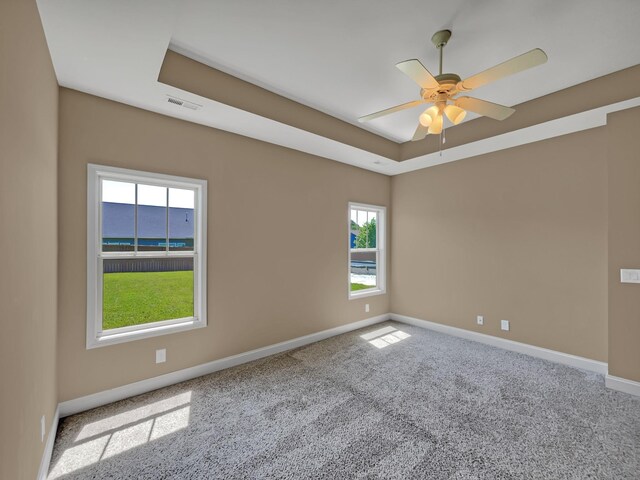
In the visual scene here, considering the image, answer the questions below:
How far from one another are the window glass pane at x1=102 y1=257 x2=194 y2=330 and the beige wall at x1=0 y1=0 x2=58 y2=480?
98 cm

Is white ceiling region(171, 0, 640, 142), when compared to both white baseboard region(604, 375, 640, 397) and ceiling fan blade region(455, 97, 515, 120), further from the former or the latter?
white baseboard region(604, 375, 640, 397)

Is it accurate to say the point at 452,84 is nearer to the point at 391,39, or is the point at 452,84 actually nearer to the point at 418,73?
the point at 418,73

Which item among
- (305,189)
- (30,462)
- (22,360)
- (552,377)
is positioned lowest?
(552,377)

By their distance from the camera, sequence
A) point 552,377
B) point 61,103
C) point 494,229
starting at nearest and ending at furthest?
point 61,103, point 552,377, point 494,229

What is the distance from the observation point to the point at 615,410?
245 centimetres

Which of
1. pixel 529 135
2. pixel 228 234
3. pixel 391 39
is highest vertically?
pixel 391 39

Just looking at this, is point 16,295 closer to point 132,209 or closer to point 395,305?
point 132,209

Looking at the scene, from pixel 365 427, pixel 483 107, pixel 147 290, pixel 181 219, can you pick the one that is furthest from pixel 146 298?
pixel 483 107

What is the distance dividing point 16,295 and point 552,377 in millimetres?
4357

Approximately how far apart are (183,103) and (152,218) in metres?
1.15

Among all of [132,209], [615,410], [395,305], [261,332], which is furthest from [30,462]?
[395,305]

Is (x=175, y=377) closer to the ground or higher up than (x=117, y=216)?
closer to the ground

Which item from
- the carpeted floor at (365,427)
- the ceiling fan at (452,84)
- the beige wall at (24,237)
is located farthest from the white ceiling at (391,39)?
the carpeted floor at (365,427)

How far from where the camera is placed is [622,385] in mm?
2750
